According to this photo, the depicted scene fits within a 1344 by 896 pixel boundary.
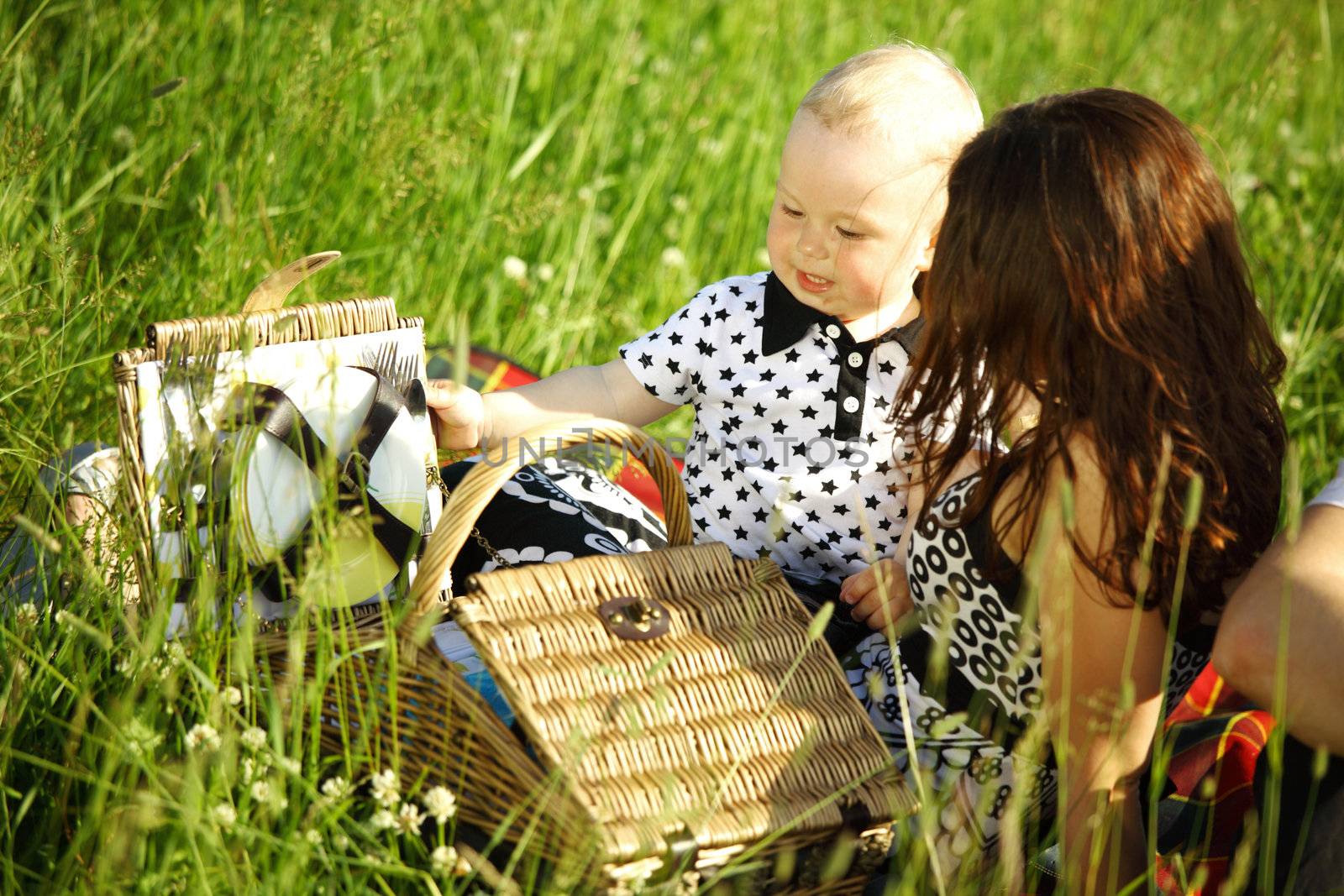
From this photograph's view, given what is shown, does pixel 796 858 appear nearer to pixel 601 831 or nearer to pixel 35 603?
pixel 601 831

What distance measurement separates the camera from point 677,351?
7.56 ft

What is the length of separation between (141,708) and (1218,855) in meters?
1.45

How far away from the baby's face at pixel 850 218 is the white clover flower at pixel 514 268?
49.7 inches

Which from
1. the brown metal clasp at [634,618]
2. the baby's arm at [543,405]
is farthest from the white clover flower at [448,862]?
the baby's arm at [543,405]

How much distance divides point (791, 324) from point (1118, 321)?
0.72 meters

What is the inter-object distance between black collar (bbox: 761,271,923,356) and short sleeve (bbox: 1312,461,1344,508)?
28.5 inches

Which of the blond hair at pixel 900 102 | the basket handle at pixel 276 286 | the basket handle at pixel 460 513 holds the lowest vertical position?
the basket handle at pixel 460 513

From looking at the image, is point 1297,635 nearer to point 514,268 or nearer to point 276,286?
point 276,286

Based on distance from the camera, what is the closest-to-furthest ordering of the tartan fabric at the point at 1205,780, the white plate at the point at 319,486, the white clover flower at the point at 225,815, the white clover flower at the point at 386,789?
the white clover flower at the point at 225,815, the white clover flower at the point at 386,789, the tartan fabric at the point at 1205,780, the white plate at the point at 319,486

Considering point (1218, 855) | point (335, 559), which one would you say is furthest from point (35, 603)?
point (1218, 855)

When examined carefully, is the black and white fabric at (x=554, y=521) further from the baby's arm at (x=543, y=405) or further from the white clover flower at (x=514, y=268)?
the white clover flower at (x=514, y=268)

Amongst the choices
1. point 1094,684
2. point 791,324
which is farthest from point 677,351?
point 1094,684

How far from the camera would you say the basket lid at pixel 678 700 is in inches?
60.2

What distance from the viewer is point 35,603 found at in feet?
6.44
